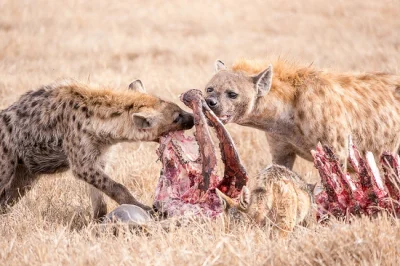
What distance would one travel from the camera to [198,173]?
15.9ft

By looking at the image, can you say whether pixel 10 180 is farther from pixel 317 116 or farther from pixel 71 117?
pixel 317 116

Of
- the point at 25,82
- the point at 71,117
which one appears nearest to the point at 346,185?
the point at 71,117

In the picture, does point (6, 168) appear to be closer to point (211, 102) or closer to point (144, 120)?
point (144, 120)

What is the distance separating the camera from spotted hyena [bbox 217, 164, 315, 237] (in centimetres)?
431

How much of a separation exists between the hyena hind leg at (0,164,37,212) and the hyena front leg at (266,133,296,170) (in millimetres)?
1803

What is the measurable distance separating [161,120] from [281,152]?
134 centimetres

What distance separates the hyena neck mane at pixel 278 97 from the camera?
5832mm

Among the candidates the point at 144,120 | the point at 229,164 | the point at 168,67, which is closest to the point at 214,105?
the point at 144,120

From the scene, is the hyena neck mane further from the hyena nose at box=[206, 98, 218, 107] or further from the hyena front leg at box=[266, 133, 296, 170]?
the hyena nose at box=[206, 98, 218, 107]

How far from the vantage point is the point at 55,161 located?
5457 millimetres

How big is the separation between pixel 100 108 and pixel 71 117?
220 mm

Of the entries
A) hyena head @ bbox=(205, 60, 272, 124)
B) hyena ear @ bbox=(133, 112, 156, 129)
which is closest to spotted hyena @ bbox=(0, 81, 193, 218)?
hyena ear @ bbox=(133, 112, 156, 129)

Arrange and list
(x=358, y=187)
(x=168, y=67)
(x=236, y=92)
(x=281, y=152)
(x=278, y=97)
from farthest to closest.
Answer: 1. (x=168, y=67)
2. (x=281, y=152)
3. (x=278, y=97)
4. (x=236, y=92)
5. (x=358, y=187)

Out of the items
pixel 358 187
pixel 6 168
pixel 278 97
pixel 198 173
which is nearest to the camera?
pixel 358 187
